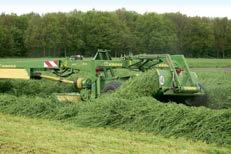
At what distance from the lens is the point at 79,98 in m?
13.5

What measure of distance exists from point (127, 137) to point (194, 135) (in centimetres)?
123

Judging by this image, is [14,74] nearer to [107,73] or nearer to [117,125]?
[107,73]

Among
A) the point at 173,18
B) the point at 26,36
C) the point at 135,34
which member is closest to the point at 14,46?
the point at 26,36

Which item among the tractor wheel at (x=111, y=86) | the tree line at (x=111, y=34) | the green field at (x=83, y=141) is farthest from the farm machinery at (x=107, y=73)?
the tree line at (x=111, y=34)

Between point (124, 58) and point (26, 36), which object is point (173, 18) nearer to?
point (26, 36)

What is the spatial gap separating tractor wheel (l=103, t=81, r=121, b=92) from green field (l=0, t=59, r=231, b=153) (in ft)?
2.91

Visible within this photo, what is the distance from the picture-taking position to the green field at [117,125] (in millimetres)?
8430

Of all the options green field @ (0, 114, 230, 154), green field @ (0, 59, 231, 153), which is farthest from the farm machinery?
green field @ (0, 114, 230, 154)

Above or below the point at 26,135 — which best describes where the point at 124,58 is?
above

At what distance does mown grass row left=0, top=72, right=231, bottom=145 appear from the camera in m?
9.46

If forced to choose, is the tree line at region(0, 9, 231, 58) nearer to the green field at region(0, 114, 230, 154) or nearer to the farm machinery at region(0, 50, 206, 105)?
the farm machinery at region(0, 50, 206, 105)

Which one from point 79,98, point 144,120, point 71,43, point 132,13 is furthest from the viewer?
point 132,13

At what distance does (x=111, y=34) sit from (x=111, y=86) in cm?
6606

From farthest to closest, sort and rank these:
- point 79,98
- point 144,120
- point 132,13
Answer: point 132,13 < point 79,98 < point 144,120
